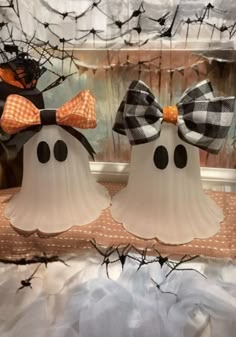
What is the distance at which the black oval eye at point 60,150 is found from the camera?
24.0 inches

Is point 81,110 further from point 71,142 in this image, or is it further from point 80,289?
point 80,289

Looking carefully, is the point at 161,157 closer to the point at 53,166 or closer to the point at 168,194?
the point at 168,194

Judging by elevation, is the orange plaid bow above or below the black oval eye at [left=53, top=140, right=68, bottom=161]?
above

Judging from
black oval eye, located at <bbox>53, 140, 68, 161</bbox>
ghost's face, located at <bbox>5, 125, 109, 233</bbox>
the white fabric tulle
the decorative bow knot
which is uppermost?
the decorative bow knot

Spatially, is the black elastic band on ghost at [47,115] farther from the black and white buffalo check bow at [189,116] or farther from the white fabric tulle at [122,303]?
the white fabric tulle at [122,303]

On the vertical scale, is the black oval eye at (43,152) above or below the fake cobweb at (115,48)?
below

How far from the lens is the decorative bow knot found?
1.92 ft

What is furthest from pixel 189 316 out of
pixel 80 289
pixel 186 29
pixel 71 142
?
pixel 186 29

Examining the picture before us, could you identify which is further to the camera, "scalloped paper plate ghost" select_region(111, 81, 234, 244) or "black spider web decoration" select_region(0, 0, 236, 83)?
"black spider web decoration" select_region(0, 0, 236, 83)

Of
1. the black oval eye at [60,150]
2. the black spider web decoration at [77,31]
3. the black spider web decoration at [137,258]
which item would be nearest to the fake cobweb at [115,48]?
the black spider web decoration at [77,31]

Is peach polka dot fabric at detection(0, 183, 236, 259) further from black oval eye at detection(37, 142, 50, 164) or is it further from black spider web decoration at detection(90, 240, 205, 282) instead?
black oval eye at detection(37, 142, 50, 164)

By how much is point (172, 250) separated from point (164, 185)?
0.09m

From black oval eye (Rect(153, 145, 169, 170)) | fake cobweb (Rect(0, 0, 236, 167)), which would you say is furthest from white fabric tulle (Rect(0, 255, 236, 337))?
fake cobweb (Rect(0, 0, 236, 167))

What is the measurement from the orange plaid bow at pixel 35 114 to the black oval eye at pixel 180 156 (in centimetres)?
13
